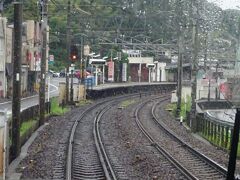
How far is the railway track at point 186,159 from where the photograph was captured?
1448 centimetres

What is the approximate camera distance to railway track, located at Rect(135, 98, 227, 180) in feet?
47.5

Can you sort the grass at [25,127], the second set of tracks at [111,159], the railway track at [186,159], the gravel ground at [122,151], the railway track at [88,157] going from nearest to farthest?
the railway track at [88,157], the second set of tracks at [111,159], the railway track at [186,159], the gravel ground at [122,151], the grass at [25,127]

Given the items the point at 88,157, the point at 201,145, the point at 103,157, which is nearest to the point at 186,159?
the point at 103,157

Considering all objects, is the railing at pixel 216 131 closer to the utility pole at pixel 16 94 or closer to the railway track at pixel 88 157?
the railway track at pixel 88 157

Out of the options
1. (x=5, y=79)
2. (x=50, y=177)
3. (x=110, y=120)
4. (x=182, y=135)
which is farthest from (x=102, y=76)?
(x=50, y=177)

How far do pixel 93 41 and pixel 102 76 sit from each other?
277 inches

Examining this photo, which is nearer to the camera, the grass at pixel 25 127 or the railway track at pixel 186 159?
the railway track at pixel 186 159

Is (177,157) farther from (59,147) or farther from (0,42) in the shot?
(0,42)

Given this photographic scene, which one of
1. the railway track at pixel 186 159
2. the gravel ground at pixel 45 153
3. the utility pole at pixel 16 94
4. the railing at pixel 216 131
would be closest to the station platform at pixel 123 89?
the gravel ground at pixel 45 153

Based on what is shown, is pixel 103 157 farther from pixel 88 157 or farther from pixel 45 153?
pixel 45 153

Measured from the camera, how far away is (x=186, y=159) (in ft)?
57.4

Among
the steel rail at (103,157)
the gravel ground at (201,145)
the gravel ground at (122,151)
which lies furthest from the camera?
the gravel ground at (201,145)

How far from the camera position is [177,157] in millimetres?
17766

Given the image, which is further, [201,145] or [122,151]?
[201,145]
